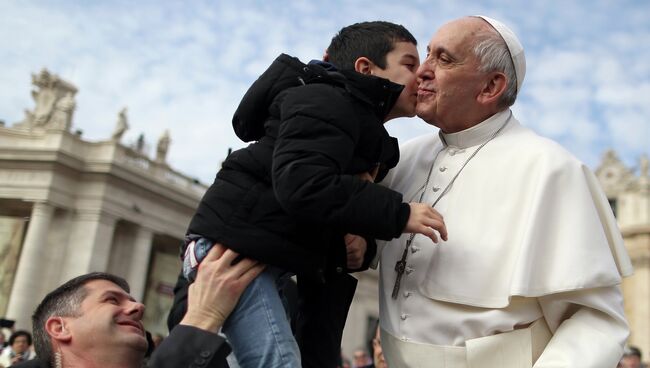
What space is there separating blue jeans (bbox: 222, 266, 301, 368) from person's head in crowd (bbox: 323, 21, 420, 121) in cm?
86

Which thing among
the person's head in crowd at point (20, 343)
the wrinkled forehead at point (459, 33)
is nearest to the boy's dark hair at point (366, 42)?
the wrinkled forehead at point (459, 33)

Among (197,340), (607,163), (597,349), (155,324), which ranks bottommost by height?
(155,324)

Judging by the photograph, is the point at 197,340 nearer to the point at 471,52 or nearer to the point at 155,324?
the point at 471,52

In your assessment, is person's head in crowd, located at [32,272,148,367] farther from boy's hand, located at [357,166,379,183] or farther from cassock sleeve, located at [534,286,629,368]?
cassock sleeve, located at [534,286,629,368]

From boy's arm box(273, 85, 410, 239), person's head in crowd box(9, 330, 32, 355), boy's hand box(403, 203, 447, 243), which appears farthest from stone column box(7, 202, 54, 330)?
boy's hand box(403, 203, 447, 243)

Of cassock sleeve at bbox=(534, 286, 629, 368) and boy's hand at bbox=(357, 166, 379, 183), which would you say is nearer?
cassock sleeve at bbox=(534, 286, 629, 368)

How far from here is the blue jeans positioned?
8.79 ft

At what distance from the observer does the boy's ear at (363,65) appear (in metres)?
3.04

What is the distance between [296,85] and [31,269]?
96.7ft

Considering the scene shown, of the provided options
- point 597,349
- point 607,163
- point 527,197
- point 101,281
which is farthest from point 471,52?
point 607,163

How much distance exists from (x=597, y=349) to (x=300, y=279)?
3.67ft

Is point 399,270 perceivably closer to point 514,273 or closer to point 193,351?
point 514,273

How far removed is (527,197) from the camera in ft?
9.32

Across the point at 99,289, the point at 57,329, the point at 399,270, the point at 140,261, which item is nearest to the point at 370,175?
the point at 399,270
